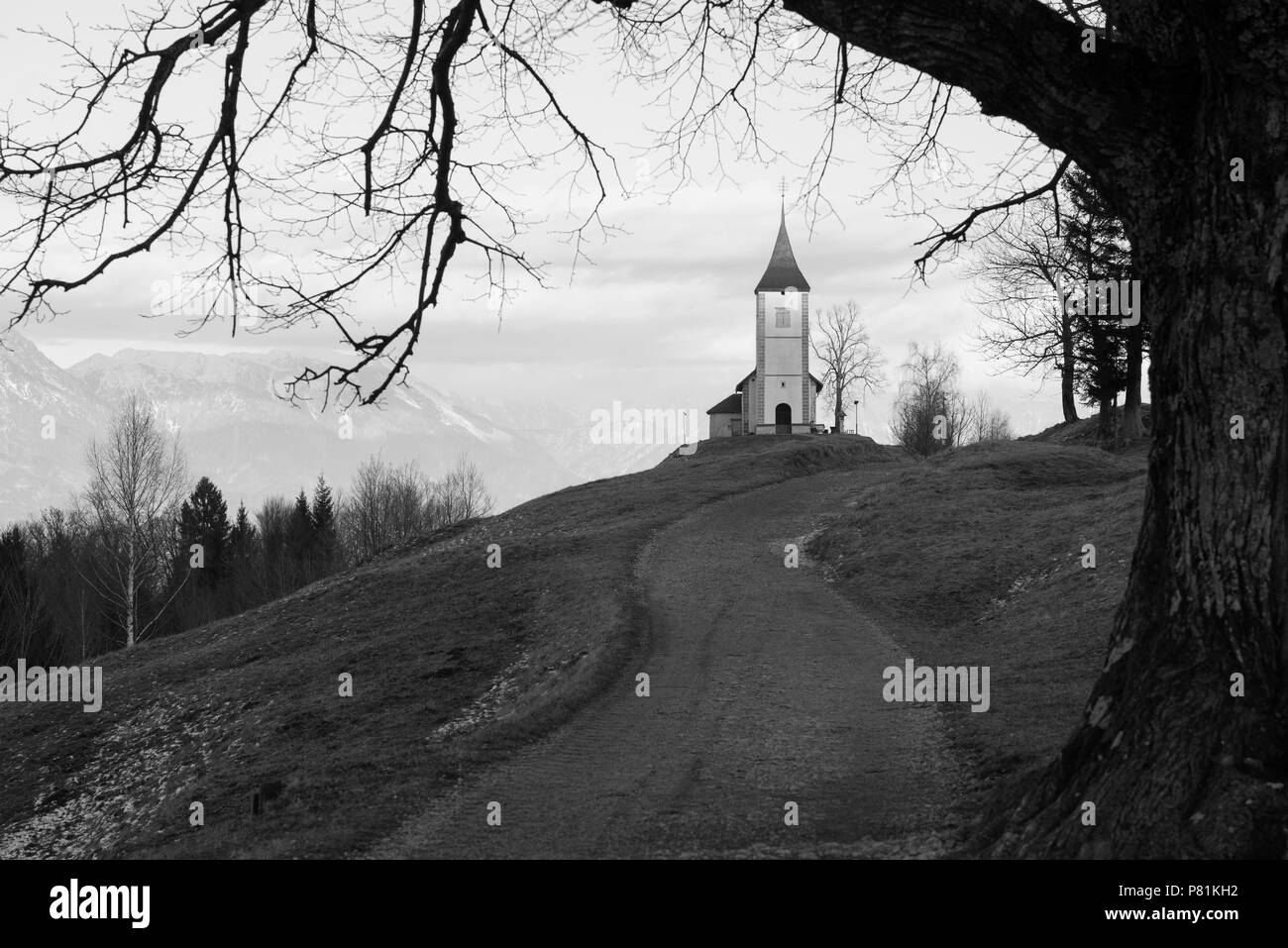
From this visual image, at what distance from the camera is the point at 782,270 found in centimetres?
7888

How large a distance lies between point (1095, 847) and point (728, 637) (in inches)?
507

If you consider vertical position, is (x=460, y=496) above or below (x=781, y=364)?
below

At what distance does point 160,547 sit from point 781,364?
3869cm

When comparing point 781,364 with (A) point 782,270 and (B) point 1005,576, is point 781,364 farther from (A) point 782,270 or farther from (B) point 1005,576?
(B) point 1005,576

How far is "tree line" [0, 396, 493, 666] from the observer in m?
45.3

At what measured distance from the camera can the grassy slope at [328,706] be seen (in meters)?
12.6

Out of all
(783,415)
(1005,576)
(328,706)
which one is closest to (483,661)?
(328,706)

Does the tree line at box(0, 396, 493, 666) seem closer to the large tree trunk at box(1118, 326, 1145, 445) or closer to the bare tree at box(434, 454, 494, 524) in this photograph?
the bare tree at box(434, 454, 494, 524)

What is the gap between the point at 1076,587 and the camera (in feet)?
69.2

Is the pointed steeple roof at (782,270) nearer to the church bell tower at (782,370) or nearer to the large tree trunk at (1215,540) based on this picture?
the church bell tower at (782,370)

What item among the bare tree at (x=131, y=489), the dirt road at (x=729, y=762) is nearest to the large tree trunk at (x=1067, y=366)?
the dirt road at (x=729, y=762)

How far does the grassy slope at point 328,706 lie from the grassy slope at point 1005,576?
5294mm

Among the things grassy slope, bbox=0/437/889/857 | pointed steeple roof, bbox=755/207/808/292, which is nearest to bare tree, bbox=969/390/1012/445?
pointed steeple roof, bbox=755/207/808/292
